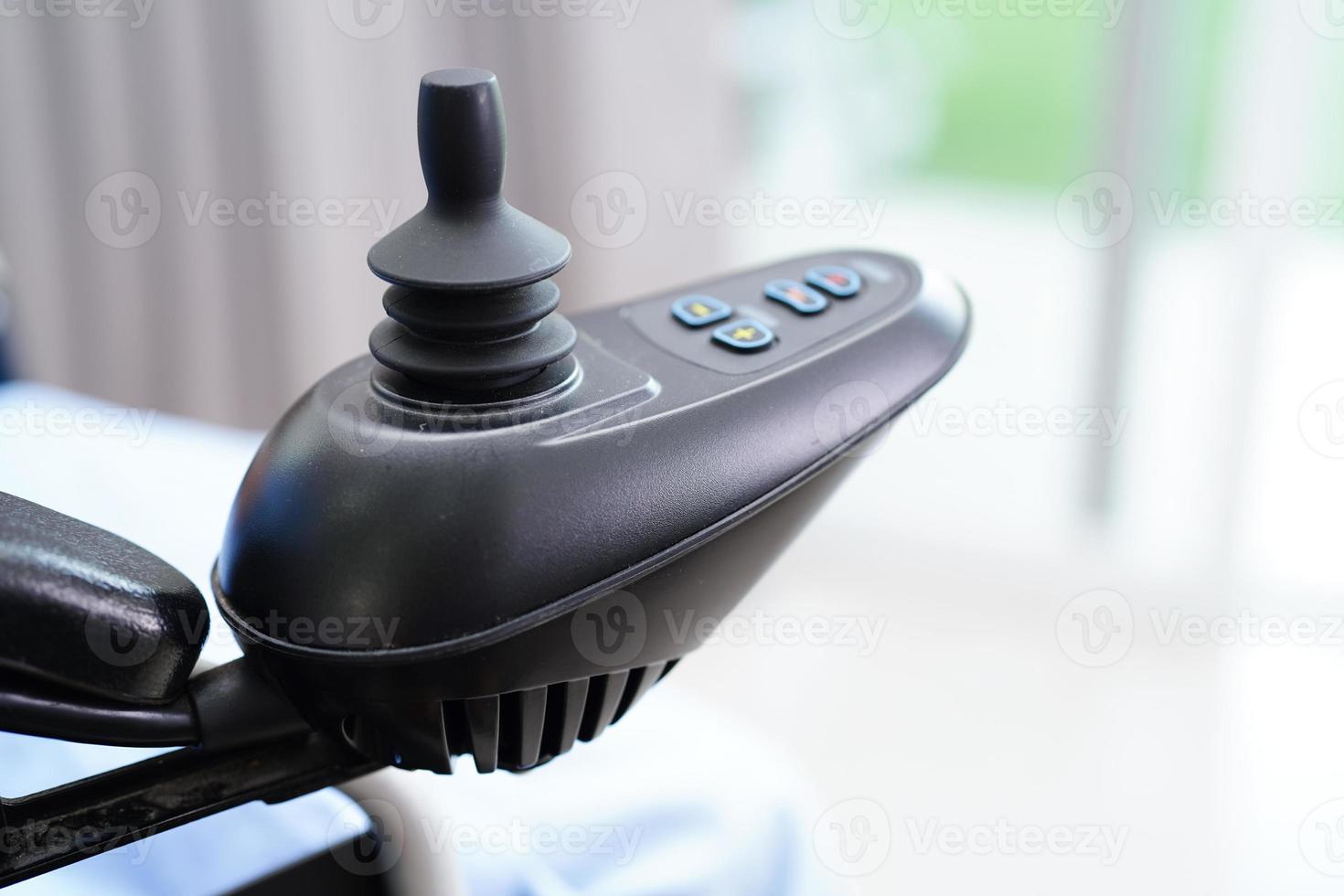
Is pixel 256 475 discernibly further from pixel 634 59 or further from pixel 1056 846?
pixel 634 59

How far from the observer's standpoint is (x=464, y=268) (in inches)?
16.2

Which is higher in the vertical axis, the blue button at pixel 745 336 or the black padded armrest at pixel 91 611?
the blue button at pixel 745 336

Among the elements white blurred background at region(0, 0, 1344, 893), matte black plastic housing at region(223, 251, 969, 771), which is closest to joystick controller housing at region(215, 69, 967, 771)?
matte black plastic housing at region(223, 251, 969, 771)

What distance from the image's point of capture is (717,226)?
1976 mm

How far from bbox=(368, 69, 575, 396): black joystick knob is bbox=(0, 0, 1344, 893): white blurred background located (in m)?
1.31

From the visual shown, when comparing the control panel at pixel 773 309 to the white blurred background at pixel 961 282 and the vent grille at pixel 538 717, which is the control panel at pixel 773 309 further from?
the white blurred background at pixel 961 282

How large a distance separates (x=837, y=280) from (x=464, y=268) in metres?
0.19

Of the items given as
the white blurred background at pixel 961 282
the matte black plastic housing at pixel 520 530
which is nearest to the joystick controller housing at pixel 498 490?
the matte black plastic housing at pixel 520 530

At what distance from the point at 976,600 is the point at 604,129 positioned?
3.21ft

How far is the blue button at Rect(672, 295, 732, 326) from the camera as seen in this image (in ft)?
1.67

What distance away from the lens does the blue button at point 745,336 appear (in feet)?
1.59

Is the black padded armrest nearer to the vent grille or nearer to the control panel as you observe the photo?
the vent grille

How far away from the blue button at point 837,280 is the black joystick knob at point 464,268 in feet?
0.47

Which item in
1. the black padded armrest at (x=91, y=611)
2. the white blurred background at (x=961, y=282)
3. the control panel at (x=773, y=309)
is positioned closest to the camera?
the black padded armrest at (x=91, y=611)
